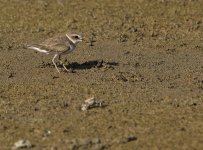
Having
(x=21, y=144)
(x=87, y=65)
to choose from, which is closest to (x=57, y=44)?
(x=87, y=65)

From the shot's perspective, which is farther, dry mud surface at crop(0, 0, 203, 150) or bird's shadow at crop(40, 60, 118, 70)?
bird's shadow at crop(40, 60, 118, 70)

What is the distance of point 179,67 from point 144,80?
4.12 feet

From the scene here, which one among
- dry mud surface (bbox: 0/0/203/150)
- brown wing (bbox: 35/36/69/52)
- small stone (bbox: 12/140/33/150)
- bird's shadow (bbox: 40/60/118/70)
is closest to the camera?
small stone (bbox: 12/140/33/150)

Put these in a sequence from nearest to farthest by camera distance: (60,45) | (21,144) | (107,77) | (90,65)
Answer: (21,144)
(107,77)
(60,45)
(90,65)

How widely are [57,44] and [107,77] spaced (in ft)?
3.78

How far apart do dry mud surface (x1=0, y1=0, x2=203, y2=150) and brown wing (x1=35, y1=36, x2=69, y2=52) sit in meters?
0.45

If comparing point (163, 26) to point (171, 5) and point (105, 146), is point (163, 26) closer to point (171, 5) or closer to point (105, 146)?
point (171, 5)

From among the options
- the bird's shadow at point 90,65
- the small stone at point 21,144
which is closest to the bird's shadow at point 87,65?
the bird's shadow at point 90,65

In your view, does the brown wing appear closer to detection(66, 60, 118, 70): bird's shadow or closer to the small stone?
detection(66, 60, 118, 70): bird's shadow

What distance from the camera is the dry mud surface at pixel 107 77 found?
10312 mm

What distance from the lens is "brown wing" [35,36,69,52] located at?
13781 mm

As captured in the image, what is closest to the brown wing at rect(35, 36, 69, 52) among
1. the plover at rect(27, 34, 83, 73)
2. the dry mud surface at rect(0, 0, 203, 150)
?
the plover at rect(27, 34, 83, 73)

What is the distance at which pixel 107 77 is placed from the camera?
44.4ft

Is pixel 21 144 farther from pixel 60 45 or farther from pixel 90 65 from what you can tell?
pixel 90 65
